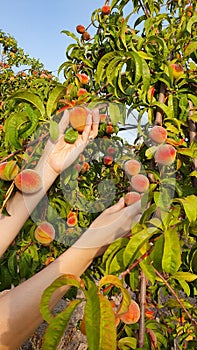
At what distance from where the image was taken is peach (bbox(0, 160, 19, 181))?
1044mm

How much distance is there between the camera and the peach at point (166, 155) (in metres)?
1.01

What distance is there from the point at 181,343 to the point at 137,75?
1.01 metres

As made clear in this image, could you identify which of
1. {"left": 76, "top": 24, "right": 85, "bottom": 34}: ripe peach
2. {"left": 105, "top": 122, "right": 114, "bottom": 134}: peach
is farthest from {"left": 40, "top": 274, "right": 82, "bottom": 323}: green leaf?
{"left": 76, "top": 24, "right": 85, "bottom": 34}: ripe peach

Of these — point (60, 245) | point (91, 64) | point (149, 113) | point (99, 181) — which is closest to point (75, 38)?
point (91, 64)

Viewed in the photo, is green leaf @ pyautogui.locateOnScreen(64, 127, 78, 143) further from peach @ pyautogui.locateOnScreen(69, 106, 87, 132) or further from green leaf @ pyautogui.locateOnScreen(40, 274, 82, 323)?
green leaf @ pyautogui.locateOnScreen(40, 274, 82, 323)

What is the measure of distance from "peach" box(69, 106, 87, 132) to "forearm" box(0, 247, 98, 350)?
1.12ft

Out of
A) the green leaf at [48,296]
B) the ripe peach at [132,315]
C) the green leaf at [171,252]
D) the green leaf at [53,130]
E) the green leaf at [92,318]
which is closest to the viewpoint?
the green leaf at [92,318]

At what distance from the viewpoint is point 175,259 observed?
79cm

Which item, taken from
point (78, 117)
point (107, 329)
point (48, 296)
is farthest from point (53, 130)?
point (107, 329)

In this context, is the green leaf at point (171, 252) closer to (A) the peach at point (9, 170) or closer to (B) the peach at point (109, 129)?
(A) the peach at point (9, 170)

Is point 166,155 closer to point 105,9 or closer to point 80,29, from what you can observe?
point 105,9

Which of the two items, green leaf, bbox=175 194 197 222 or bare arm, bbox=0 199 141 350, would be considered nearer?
green leaf, bbox=175 194 197 222

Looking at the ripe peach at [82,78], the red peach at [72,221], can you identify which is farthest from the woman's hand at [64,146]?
the red peach at [72,221]

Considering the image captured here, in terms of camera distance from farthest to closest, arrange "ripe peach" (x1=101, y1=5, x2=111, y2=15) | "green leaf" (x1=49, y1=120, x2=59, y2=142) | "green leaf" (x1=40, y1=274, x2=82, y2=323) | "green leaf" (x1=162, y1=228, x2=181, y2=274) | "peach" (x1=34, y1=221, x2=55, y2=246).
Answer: "ripe peach" (x1=101, y1=5, x2=111, y2=15) < "peach" (x1=34, y1=221, x2=55, y2=246) < "green leaf" (x1=49, y1=120, x2=59, y2=142) < "green leaf" (x1=162, y1=228, x2=181, y2=274) < "green leaf" (x1=40, y1=274, x2=82, y2=323)
